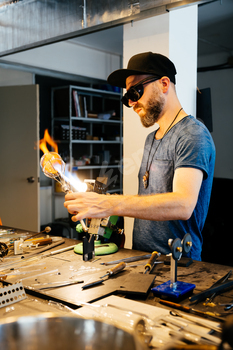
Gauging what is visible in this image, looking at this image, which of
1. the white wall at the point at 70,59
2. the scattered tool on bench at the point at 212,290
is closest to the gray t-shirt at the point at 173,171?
the scattered tool on bench at the point at 212,290

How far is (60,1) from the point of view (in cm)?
272

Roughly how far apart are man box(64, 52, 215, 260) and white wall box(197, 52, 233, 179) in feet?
11.4

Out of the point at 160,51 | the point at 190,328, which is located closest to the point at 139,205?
the point at 190,328

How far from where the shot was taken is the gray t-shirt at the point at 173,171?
1.44m

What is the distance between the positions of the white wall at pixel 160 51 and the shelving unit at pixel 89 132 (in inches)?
89.6

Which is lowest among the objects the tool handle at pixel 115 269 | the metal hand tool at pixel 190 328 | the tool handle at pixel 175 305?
the tool handle at pixel 175 305

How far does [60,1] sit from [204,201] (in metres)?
2.12

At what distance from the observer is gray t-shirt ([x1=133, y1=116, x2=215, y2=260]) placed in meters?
1.44

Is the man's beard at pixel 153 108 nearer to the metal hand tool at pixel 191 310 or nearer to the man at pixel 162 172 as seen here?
the man at pixel 162 172

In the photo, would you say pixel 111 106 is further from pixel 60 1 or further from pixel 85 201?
pixel 85 201

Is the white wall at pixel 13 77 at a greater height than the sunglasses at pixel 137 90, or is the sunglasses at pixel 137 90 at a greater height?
the white wall at pixel 13 77

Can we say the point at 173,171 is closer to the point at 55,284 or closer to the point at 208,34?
the point at 55,284

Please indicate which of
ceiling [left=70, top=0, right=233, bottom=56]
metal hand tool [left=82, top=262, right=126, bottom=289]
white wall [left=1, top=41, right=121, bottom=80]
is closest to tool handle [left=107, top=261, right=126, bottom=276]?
metal hand tool [left=82, top=262, right=126, bottom=289]

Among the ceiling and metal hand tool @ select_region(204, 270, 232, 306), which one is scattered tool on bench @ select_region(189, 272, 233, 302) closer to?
metal hand tool @ select_region(204, 270, 232, 306)
